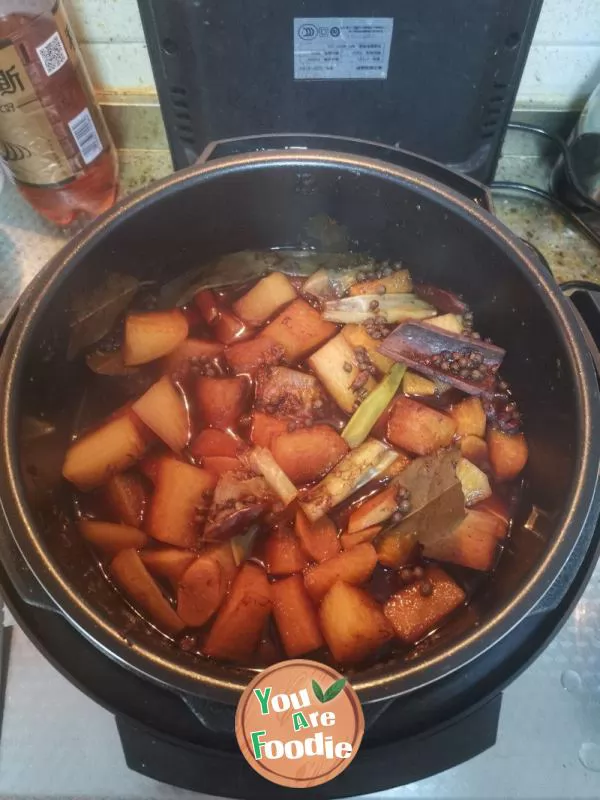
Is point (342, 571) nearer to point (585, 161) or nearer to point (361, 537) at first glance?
point (361, 537)

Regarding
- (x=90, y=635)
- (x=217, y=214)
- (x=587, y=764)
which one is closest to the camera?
(x=90, y=635)

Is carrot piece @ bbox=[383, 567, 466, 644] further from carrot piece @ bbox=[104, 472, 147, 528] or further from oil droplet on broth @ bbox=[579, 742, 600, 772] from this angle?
carrot piece @ bbox=[104, 472, 147, 528]

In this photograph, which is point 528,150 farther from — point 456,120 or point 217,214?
point 217,214

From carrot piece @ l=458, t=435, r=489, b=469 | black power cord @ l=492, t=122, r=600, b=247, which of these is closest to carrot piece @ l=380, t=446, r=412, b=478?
carrot piece @ l=458, t=435, r=489, b=469

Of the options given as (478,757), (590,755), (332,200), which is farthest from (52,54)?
(590,755)

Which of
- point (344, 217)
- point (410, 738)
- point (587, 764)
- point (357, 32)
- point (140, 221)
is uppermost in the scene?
point (357, 32)

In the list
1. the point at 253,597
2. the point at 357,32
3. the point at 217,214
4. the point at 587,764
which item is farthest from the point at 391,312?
the point at 587,764

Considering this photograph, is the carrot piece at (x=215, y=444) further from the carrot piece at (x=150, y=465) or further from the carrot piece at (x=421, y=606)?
the carrot piece at (x=421, y=606)
